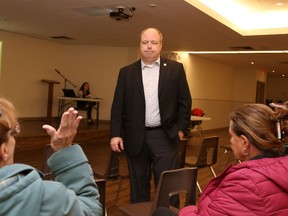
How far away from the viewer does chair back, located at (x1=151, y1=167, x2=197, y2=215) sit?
5.85ft

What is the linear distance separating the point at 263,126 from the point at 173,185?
0.67 m

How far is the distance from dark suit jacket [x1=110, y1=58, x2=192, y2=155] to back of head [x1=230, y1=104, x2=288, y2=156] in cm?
113

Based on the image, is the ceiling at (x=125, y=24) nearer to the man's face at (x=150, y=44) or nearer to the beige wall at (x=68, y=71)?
the beige wall at (x=68, y=71)

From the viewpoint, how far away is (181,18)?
5898 millimetres

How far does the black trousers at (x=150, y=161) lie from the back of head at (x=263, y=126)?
1148 mm

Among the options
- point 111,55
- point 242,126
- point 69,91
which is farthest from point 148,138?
point 111,55

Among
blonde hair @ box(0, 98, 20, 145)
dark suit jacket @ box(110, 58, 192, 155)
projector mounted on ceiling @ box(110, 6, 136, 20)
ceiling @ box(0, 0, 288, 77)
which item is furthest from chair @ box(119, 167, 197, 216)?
projector mounted on ceiling @ box(110, 6, 136, 20)

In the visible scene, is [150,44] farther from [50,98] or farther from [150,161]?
[50,98]

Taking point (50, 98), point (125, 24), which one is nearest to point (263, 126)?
point (125, 24)

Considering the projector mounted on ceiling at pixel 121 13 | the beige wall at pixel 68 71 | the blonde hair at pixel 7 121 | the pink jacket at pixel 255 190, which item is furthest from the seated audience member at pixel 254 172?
the beige wall at pixel 68 71

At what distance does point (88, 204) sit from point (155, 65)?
1843mm

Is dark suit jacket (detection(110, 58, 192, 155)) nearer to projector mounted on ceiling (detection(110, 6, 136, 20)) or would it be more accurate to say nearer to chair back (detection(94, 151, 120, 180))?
chair back (detection(94, 151, 120, 180))

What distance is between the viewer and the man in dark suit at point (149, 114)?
8.32 ft

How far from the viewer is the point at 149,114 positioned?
255 centimetres
